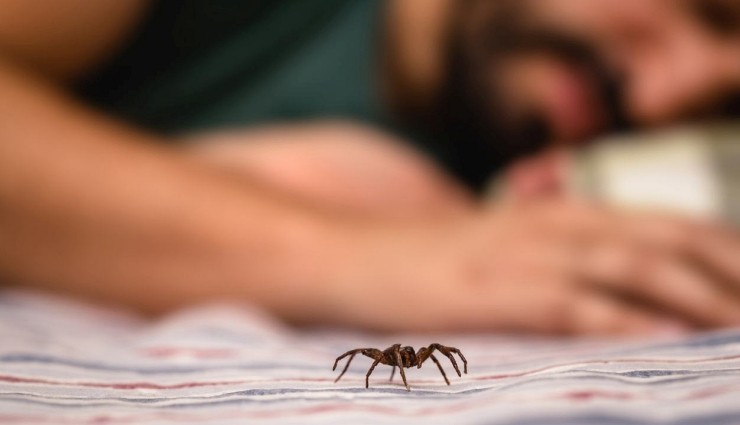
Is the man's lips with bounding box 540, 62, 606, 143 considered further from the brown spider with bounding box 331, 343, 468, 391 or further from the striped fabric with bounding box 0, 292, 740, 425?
the brown spider with bounding box 331, 343, 468, 391

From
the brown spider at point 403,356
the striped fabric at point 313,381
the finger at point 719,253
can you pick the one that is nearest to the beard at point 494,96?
the finger at point 719,253

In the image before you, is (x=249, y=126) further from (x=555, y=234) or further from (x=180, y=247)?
(x=555, y=234)

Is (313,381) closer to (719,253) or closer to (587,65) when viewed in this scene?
(719,253)

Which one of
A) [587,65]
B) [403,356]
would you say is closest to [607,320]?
[403,356]

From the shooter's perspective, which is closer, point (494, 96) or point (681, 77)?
point (681, 77)

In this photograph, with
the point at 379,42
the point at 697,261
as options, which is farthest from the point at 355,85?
the point at 697,261

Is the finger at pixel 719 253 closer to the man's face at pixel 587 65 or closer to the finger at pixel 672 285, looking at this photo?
the finger at pixel 672 285

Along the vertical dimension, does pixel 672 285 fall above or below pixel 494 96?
below
